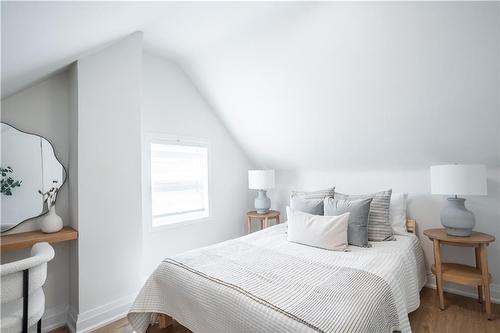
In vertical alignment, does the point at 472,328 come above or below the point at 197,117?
below

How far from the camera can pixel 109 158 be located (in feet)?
7.13

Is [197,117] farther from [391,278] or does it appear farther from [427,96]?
[391,278]

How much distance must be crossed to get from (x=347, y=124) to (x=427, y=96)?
0.75 metres

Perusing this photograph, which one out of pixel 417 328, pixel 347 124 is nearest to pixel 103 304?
pixel 417 328

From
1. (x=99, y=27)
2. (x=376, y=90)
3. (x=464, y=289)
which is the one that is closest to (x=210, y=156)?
(x=99, y=27)

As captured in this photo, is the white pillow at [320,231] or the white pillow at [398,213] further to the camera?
the white pillow at [398,213]

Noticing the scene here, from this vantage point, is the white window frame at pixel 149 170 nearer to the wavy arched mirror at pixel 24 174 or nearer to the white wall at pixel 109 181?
the white wall at pixel 109 181

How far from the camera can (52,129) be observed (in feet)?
6.98

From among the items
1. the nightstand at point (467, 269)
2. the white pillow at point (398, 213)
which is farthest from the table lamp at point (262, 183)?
the nightstand at point (467, 269)

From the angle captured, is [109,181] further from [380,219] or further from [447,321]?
[447,321]

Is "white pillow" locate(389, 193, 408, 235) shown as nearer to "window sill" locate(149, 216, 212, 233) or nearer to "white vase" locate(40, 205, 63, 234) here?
"window sill" locate(149, 216, 212, 233)

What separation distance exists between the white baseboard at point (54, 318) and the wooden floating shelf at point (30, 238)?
700mm

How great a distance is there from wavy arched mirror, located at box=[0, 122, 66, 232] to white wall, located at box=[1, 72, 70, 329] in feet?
0.21

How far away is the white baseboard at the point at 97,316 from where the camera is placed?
1.98m
